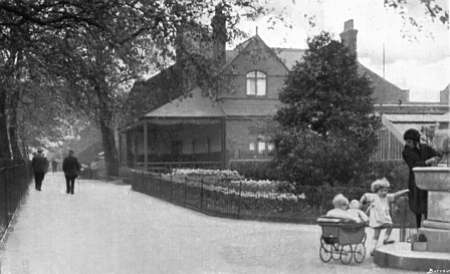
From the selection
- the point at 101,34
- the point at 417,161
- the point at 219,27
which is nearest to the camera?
the point at 417,161

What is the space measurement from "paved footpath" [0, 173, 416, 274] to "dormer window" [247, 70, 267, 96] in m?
23.7

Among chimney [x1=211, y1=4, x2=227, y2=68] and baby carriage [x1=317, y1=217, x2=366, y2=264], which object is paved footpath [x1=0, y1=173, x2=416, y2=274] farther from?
chimney [x1=211, y1=4, x2=227, y2=68]

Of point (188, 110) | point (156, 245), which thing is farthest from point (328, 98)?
point (188, 110)

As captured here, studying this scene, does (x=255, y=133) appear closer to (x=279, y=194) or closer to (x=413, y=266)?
(x=279, y=194)

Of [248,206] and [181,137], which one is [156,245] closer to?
[248,206]

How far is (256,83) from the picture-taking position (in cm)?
4362

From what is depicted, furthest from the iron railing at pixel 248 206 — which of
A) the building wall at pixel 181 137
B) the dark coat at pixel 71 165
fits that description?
the building wall at pixel 181 137

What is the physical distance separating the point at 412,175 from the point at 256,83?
109 feet

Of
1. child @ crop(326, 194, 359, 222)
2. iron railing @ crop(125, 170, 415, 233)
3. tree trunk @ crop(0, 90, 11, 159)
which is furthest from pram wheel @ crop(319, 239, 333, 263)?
tree trunk @ crop(0, 90, 11, 159)

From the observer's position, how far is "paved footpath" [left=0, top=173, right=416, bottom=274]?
402 inches

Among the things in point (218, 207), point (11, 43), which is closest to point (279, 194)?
point (218, 207)

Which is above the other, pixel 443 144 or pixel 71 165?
pixel 443 144

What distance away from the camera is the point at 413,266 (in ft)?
31.6

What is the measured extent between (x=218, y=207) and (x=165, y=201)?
619 cm
